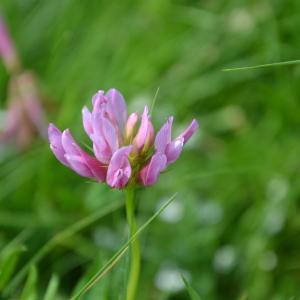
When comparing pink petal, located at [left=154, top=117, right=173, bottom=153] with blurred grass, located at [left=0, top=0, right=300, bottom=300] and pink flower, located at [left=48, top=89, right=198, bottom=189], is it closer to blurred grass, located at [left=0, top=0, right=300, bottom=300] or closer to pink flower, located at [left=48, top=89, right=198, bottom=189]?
pink flower, located at [left=48, top=89, right=198, bottom=189]

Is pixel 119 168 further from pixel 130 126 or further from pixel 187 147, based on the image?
pixel 187 147

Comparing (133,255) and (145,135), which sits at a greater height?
(145,135)

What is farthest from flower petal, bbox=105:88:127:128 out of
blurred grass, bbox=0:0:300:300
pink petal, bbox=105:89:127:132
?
blurred grass, bbox=0:0:300:300

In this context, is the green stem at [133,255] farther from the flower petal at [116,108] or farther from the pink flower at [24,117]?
the pink flower at [24,117]

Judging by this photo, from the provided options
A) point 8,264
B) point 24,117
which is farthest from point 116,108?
point 24,117

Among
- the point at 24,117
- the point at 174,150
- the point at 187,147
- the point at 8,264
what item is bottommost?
the point at 187,147

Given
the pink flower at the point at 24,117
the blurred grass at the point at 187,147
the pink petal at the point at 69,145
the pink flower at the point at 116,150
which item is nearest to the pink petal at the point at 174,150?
the pink flower at the point at 116,150

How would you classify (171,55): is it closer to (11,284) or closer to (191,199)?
(191,199)

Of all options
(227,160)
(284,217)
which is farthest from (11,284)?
(227,160)

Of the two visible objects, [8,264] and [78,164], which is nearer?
[78,164]
